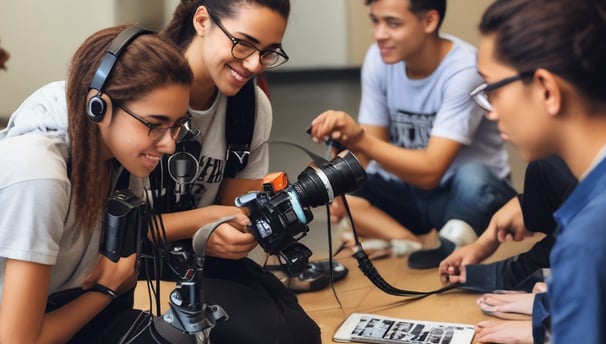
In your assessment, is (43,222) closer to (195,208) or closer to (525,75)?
(195,208)

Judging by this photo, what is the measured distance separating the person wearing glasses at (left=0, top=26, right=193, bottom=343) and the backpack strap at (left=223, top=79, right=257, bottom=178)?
363 millimetres

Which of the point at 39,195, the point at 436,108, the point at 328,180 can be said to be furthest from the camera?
the point at 436,108

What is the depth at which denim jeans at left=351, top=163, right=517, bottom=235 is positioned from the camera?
2.40 meters

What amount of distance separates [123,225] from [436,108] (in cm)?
130

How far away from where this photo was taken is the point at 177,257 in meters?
1.53

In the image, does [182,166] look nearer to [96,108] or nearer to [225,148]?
[96,108]

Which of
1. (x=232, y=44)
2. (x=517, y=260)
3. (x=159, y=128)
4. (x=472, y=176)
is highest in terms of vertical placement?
(x=232, y=44)

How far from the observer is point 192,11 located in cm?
183

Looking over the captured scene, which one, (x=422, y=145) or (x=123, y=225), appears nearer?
(x=123, y=225)

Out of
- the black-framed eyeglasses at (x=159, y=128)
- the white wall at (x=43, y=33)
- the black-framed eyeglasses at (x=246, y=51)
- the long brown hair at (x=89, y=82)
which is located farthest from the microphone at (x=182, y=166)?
the white wall at (x=43, y=33)

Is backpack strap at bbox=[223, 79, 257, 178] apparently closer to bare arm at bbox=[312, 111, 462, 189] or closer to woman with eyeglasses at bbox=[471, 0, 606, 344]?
bare arm at bbox=[312, 111, 462, 189]

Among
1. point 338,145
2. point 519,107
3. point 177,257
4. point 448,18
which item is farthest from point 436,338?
point 448,18

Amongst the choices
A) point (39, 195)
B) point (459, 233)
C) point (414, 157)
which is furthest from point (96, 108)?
point (459, 233)

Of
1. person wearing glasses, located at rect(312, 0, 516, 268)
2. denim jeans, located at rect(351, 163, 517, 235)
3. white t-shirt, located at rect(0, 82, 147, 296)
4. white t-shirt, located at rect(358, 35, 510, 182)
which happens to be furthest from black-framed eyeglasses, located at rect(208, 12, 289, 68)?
denim jeans, located at rect(351, 163, 517, 235)
